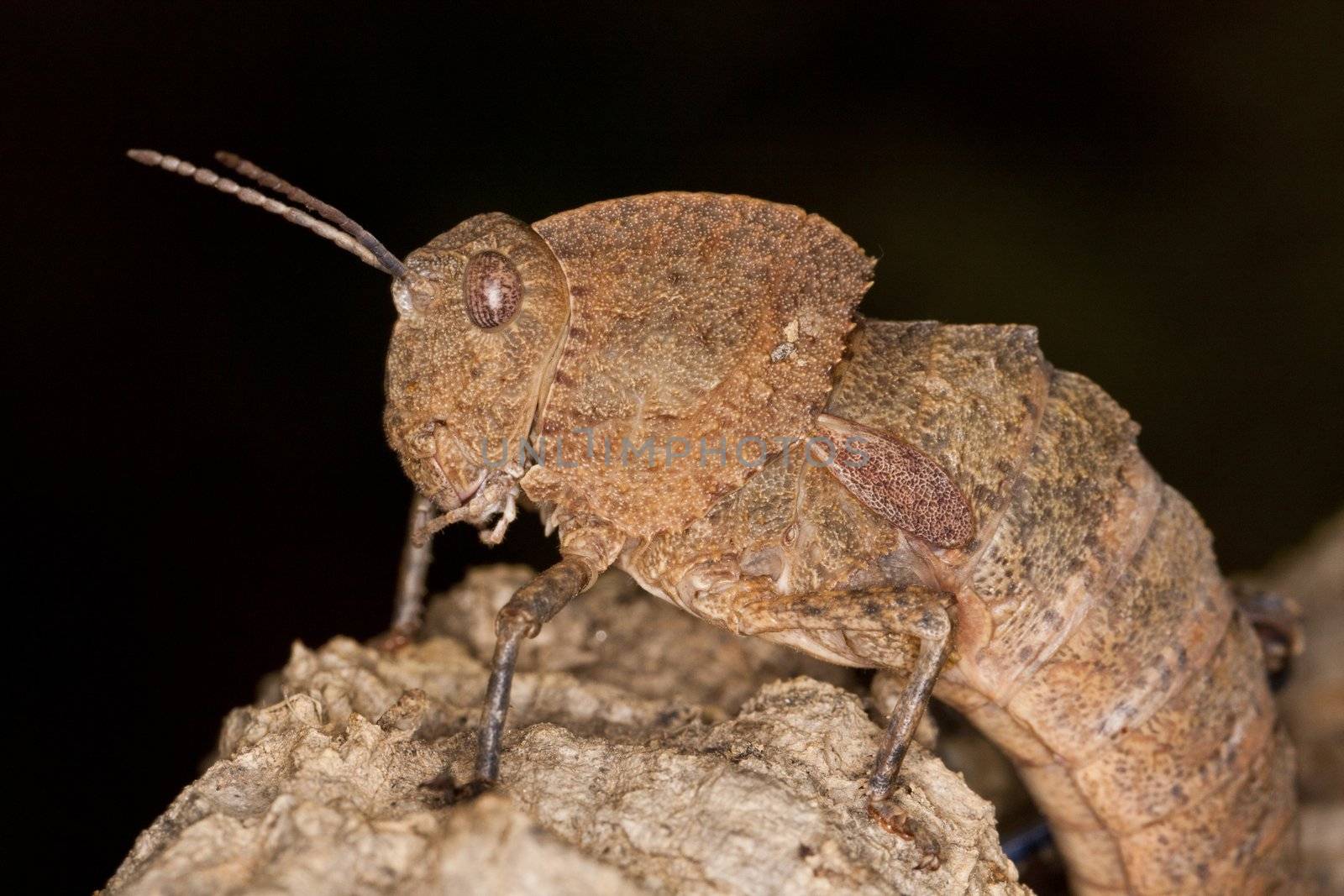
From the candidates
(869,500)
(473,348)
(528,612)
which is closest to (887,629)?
(869,500)

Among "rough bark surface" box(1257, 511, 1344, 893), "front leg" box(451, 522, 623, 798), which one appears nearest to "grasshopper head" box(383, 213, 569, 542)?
"front leg" box(451, 522, 623, 798)

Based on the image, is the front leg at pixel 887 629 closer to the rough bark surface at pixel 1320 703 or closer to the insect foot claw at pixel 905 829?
the insect foot claw at pixel 905 829

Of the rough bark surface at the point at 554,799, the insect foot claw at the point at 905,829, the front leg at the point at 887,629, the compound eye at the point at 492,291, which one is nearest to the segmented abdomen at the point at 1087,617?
the front leg at the point at 887,629

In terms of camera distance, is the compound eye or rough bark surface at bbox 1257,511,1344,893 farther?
rough bark surface at bbox 1257,511,1344,893

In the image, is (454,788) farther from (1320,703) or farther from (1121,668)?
(1320,703)

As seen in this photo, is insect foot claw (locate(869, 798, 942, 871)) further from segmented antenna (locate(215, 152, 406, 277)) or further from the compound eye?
segmented antenna (locate(215, 152, 406, 277))

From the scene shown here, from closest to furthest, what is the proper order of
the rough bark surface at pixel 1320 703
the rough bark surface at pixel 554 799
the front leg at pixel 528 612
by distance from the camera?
the rough bark surface at pixel 554 799 → the front leg at pixel 528 612 → the rough bark surface at pixel 1320 703
